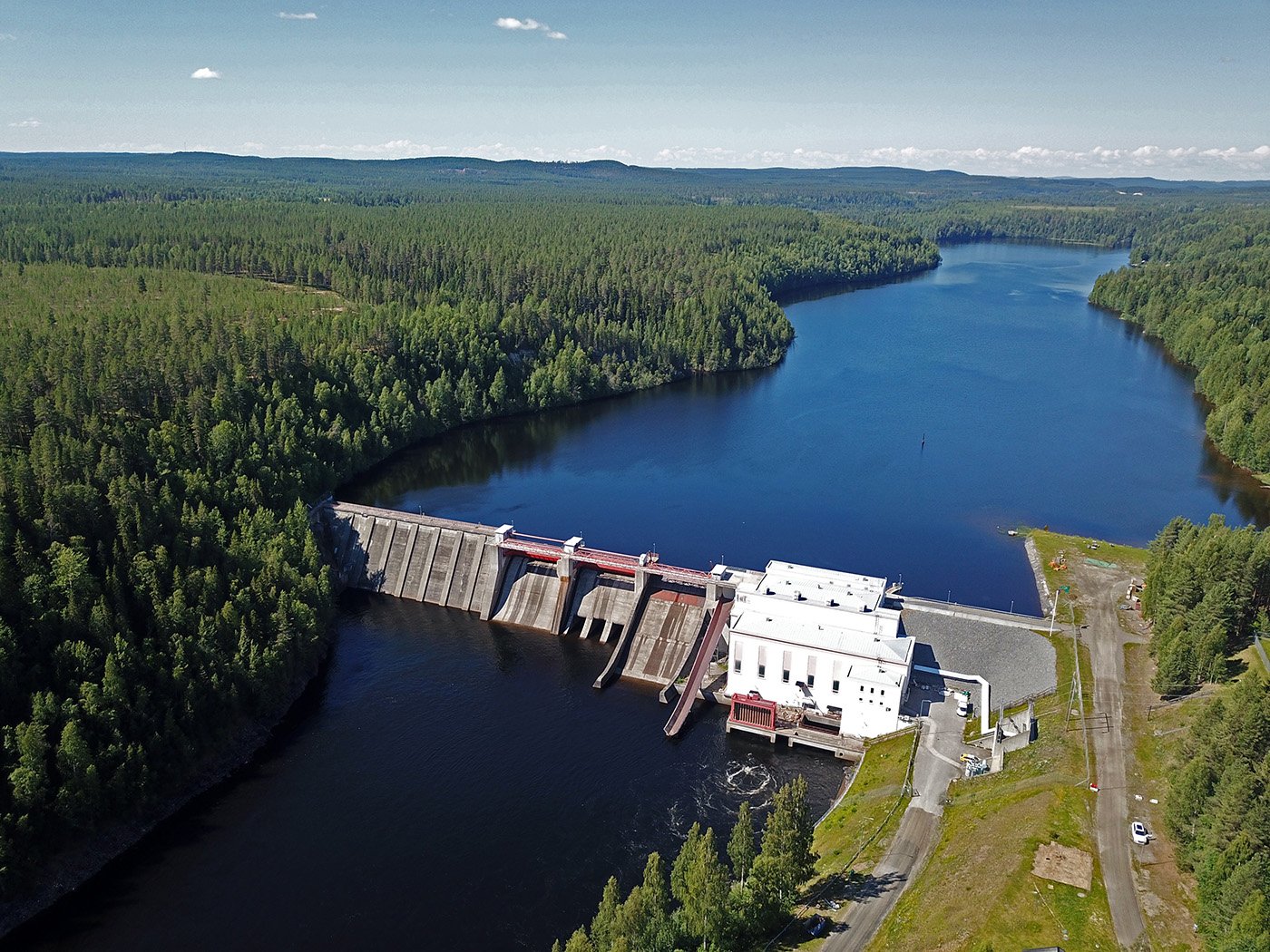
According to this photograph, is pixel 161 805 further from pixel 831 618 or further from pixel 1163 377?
pixel 1163 377

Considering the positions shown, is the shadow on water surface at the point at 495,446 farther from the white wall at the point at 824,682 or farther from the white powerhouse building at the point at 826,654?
the white wall at the point at 824,682

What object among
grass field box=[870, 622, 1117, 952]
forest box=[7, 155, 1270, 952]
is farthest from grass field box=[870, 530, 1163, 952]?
forest box=[7, 155, 1270, 952]

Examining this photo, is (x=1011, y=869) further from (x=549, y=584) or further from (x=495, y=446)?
(x=495, y=446)

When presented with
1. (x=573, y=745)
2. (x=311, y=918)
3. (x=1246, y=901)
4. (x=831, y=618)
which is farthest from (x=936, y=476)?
(x=311, y=918)

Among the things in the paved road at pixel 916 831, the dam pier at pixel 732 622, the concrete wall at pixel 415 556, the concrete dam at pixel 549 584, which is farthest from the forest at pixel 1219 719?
the concrete wall at pixel 415 556

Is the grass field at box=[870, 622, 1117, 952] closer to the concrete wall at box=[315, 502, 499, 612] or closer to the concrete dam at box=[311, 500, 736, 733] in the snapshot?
the concrete dam at box=[311, 500, 736, 733]

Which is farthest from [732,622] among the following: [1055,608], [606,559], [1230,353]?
[1230,353]

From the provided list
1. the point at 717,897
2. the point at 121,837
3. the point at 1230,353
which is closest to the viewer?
the point at 717,897
